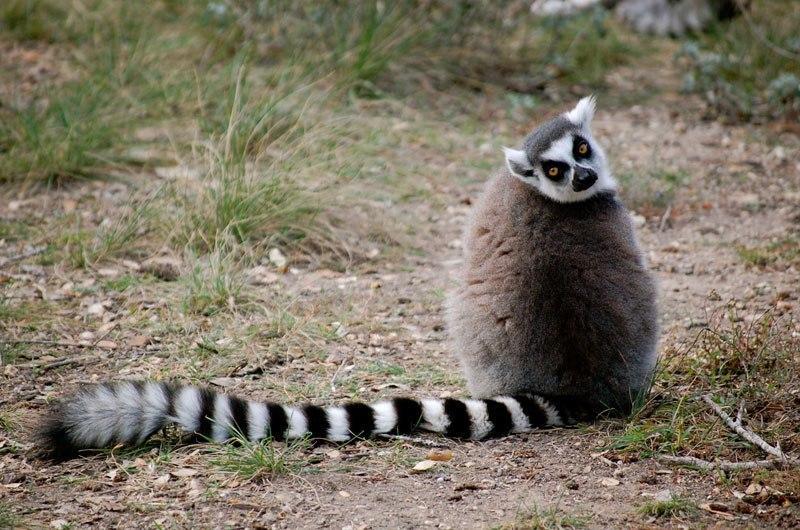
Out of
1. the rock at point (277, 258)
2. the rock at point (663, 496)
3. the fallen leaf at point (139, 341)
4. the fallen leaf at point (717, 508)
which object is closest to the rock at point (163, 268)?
the rock at point (277, 258)

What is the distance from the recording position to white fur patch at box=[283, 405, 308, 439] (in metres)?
3.48

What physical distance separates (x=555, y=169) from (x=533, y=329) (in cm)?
65

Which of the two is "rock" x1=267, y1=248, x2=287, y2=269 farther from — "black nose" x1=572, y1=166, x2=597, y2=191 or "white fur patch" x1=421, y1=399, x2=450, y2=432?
"black nose" x1=572, y1=166, x2=597, y2=191

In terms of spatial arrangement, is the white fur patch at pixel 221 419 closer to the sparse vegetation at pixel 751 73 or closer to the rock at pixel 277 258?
the rock at pixel 277 258

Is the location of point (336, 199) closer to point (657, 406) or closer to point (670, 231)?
point (670, 231)

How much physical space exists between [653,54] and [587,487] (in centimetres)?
701

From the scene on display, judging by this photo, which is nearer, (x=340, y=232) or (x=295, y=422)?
(x=295, y=422)

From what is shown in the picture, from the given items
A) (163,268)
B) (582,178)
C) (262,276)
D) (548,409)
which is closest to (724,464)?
(548,409)

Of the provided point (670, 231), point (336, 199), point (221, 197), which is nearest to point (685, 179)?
point (670, 231)

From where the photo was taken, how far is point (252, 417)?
11.3ft

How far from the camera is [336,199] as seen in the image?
19.3 feet

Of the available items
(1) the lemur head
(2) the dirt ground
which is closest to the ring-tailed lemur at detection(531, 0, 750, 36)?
(2) the dirt ground

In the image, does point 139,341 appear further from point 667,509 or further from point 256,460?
point 667,509

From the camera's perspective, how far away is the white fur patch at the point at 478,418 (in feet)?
12.0
